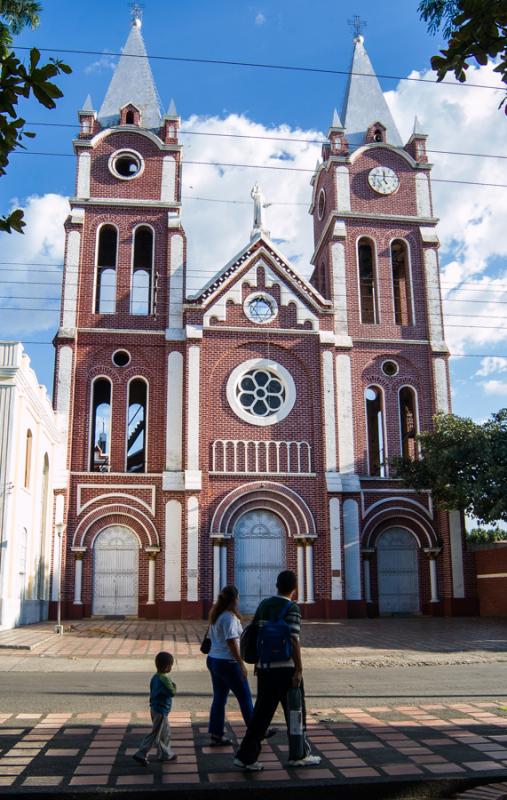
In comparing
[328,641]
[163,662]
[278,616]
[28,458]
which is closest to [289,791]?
[278,616]

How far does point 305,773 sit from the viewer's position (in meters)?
6.68

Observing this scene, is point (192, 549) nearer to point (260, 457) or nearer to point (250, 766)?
point (260, 457)

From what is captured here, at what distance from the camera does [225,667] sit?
318 inches

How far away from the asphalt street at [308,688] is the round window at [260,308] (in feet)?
55.9

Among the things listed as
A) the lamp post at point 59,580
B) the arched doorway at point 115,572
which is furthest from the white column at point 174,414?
the lamp post at point 59,580

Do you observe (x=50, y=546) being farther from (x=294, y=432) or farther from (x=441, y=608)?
(x=441, y=608)

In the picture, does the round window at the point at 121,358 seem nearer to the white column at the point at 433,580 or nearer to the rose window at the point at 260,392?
the rose window at the point at 260,392

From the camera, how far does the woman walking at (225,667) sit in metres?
7.93

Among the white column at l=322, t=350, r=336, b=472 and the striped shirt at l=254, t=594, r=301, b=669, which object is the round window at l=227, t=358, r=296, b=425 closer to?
the white column at l=322, t=350, r=336, b=472

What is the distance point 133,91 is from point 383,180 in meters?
10.7

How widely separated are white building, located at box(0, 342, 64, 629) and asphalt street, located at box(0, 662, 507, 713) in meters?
8.18

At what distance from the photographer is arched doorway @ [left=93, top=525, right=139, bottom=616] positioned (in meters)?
27.0

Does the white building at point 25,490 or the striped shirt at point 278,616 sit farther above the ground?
the white building at point 25,490

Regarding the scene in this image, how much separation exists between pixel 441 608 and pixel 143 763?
23050 mm
